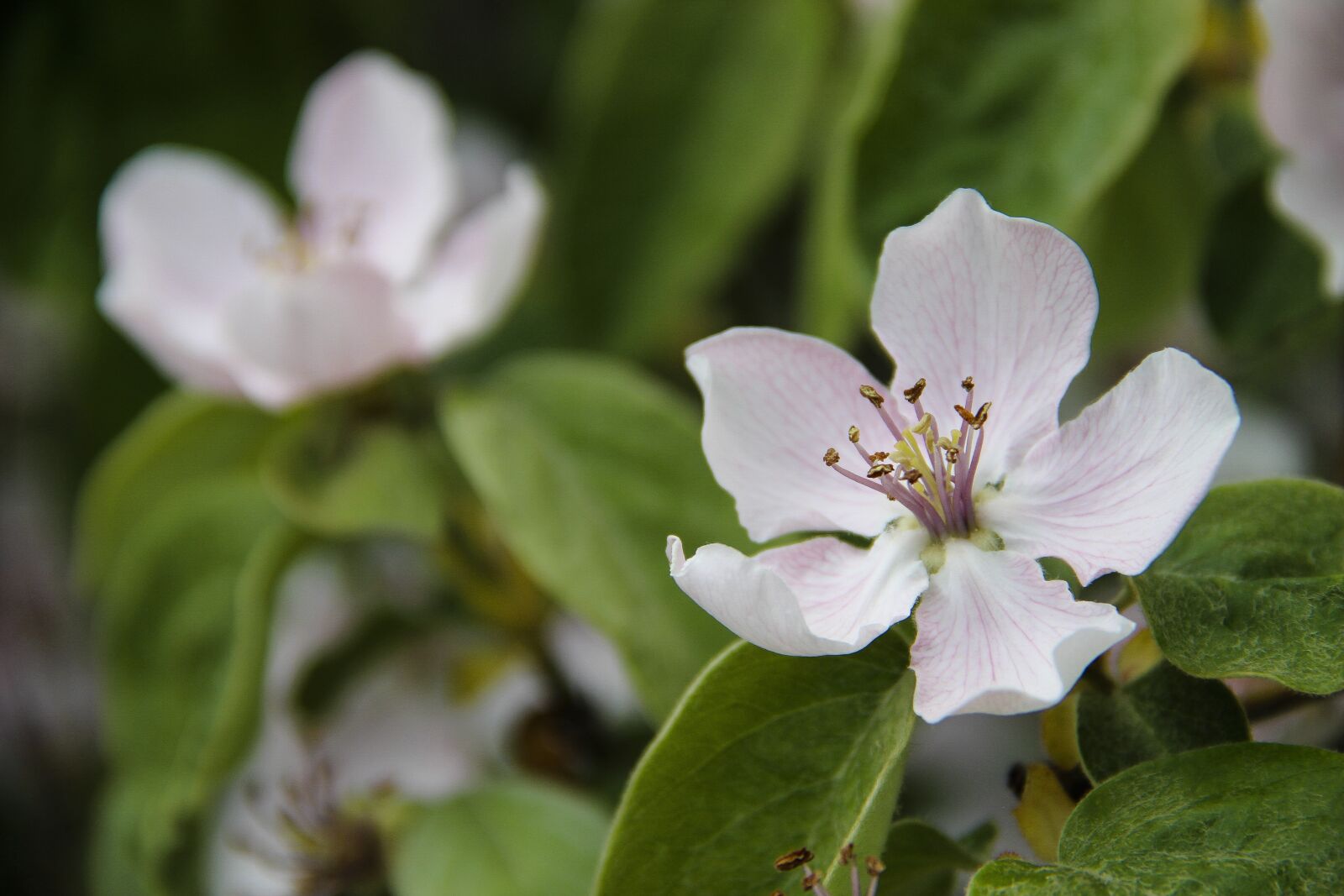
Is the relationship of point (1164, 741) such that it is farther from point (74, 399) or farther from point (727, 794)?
point (74, 399)

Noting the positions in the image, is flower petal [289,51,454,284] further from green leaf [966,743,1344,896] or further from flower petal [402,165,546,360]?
green leaf [966,743,1344,896]

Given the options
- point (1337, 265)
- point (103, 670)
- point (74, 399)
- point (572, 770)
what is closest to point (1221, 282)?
point (1337, 265)

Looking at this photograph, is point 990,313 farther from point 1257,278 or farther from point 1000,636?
point 1257,278

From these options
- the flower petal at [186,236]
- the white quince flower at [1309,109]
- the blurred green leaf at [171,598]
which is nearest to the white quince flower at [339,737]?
the blurred green leaf at [171,598]

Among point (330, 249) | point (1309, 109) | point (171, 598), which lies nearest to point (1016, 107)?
point (1309, 109)

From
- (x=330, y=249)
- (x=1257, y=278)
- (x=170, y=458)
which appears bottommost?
(x=170, y=458)

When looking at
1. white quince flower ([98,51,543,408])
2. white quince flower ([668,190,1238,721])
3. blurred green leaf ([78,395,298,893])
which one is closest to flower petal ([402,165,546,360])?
white quince flower ([98,51,543,408])
